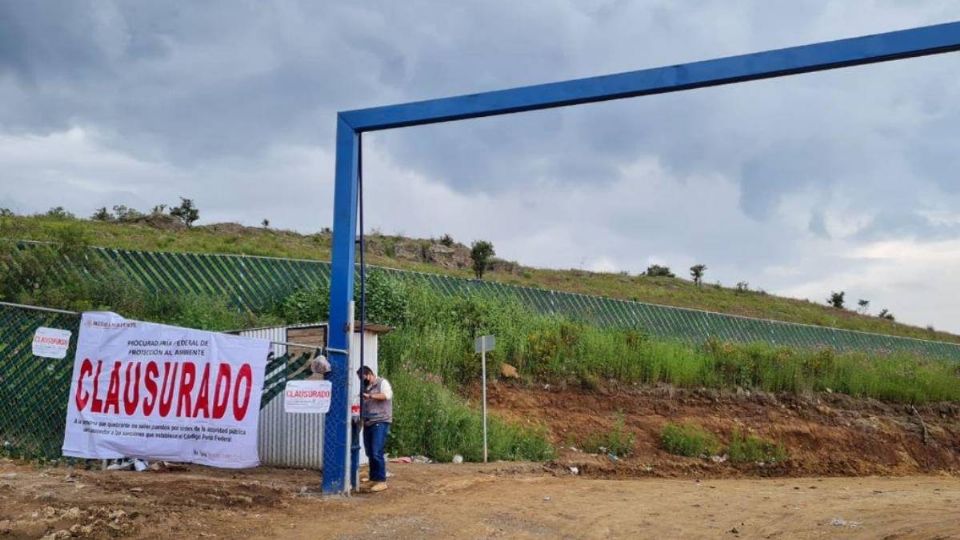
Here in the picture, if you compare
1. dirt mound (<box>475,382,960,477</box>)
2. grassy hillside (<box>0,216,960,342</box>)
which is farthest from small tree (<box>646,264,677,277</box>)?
dirt mound (<box>475,382,960,477</box>)

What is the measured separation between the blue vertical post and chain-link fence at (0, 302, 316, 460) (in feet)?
3.92

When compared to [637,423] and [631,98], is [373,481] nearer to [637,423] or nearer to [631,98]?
[631,98]

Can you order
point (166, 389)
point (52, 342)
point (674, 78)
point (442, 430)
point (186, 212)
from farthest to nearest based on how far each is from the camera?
point (186, 212) < point (442, 430) < point (52, 342) < point (166, 389) < point (674, 78)

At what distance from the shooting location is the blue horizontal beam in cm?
934

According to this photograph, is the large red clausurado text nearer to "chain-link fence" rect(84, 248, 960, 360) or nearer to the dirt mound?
the dirt mound

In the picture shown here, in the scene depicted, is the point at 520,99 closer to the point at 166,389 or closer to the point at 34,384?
the point at 166,389

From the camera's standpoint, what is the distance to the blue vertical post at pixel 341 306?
10703mm

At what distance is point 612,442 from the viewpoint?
57.9ft

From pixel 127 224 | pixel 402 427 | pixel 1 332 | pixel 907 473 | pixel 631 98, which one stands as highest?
pixel 127 224

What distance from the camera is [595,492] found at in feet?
41.7

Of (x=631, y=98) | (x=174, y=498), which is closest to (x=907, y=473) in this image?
(x=631, y=98)

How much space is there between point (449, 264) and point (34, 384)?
33.5 metres

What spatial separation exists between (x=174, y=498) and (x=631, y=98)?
22.7 feet

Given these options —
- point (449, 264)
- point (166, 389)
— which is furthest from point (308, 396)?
point (449, 264)
